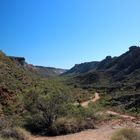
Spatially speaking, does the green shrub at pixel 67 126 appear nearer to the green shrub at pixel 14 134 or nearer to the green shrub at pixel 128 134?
the green shrub at pixel 14 134

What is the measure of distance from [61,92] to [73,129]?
12.0 ft

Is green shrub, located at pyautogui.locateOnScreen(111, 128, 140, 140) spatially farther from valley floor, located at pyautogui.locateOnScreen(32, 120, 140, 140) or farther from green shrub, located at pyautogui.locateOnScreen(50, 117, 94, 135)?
green shrub, located at pyautogui.locateOnScreen(50, 117, 94, 135)

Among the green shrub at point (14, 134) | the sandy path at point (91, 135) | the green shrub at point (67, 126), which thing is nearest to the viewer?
the green shrub at point (14, 134)

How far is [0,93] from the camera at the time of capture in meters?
33.2

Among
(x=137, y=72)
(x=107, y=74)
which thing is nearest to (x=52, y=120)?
(x=137, y=72)

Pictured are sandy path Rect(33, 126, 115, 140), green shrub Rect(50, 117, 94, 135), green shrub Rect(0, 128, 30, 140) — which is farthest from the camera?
green shrub Rect(50, 117, 94, 135)

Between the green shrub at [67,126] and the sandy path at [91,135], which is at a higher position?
the green shrub at [67,126]

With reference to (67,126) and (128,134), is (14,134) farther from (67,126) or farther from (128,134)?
(128,134)

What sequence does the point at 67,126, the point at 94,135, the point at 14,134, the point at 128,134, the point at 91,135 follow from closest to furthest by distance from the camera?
1. the point at 128,134
2. the point at 14,134
3. the point at 94,135
4. the point at 91,135
5. the point at 67,126

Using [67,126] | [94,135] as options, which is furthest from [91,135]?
[67,126]

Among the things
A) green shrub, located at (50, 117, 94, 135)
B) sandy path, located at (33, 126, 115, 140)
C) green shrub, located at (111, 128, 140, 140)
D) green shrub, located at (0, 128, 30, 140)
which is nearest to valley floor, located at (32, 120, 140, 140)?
sandy path, located at (33, 126, 115, 140)

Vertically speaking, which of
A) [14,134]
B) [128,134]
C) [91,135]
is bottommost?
[91,135]

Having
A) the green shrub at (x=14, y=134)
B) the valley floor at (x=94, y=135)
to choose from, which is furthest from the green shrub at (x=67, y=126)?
the green shrub at (x=14, y=134)

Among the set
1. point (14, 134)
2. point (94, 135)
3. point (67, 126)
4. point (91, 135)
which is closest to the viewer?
point (14, 134)
